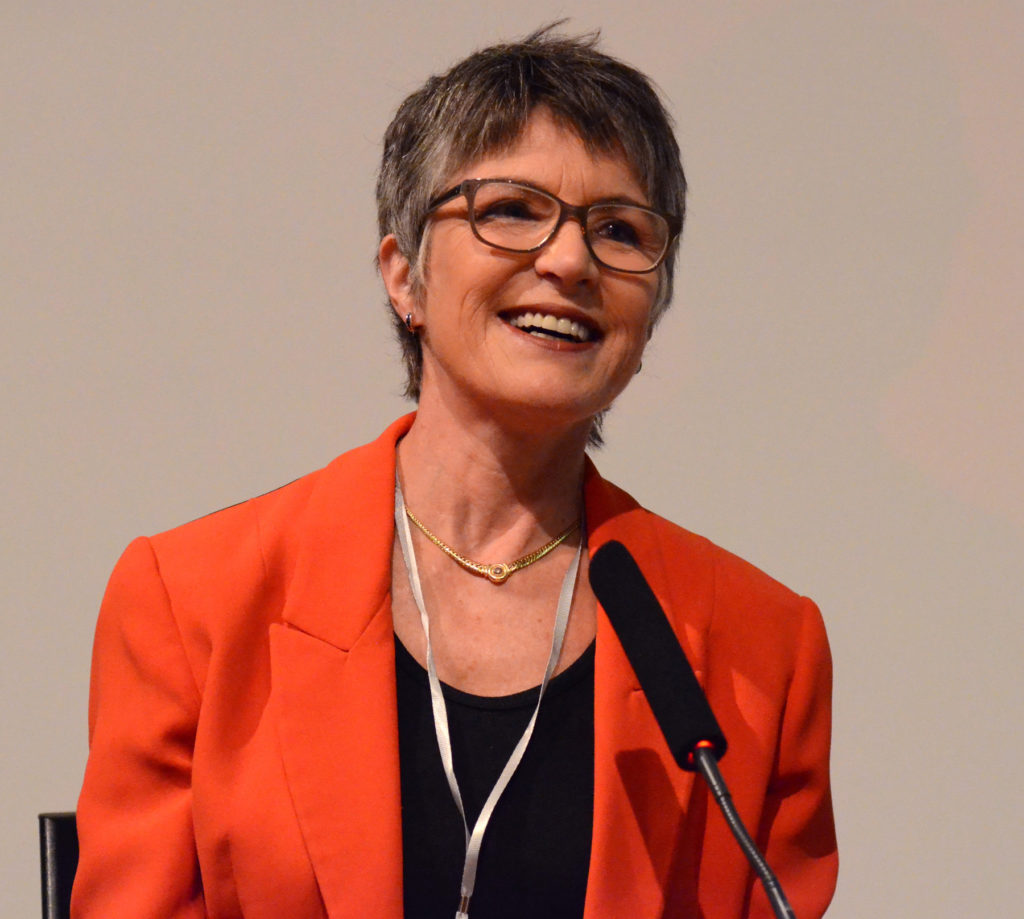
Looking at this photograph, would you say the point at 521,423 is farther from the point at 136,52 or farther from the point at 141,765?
the point at 136,52

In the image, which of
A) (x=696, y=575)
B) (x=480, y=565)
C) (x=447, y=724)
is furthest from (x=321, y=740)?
(x=696, y=575)

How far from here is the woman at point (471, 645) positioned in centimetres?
162

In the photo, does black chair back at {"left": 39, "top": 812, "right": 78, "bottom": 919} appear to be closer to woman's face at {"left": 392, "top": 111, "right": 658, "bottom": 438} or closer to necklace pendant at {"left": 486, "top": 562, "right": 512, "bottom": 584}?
necklace pendant at {"left": 486, "top": 562, "right": 512, "bottom": 584}

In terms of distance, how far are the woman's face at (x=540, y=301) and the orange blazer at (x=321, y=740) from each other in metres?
0.24

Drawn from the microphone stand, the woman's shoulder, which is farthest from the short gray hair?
the microphone stand

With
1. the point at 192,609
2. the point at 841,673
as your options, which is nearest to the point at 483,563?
the point at 192,609

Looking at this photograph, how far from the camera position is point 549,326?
1.68 metres

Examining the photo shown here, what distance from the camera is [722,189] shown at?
2.52 metres

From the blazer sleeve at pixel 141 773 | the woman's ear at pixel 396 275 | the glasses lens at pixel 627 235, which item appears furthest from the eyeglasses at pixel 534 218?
the blazer sleeve at pixel 141 773

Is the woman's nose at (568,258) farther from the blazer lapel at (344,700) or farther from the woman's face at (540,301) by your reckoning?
the blazer lapel at (344,700)

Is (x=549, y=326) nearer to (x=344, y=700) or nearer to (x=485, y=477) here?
(x=485, y=477)

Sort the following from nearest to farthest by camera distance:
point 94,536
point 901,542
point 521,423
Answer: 1. point 521,423
2. point 94,536
3. point 901,542

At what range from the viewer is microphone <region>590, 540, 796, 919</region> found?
1.21m

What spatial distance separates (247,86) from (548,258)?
0.91m
